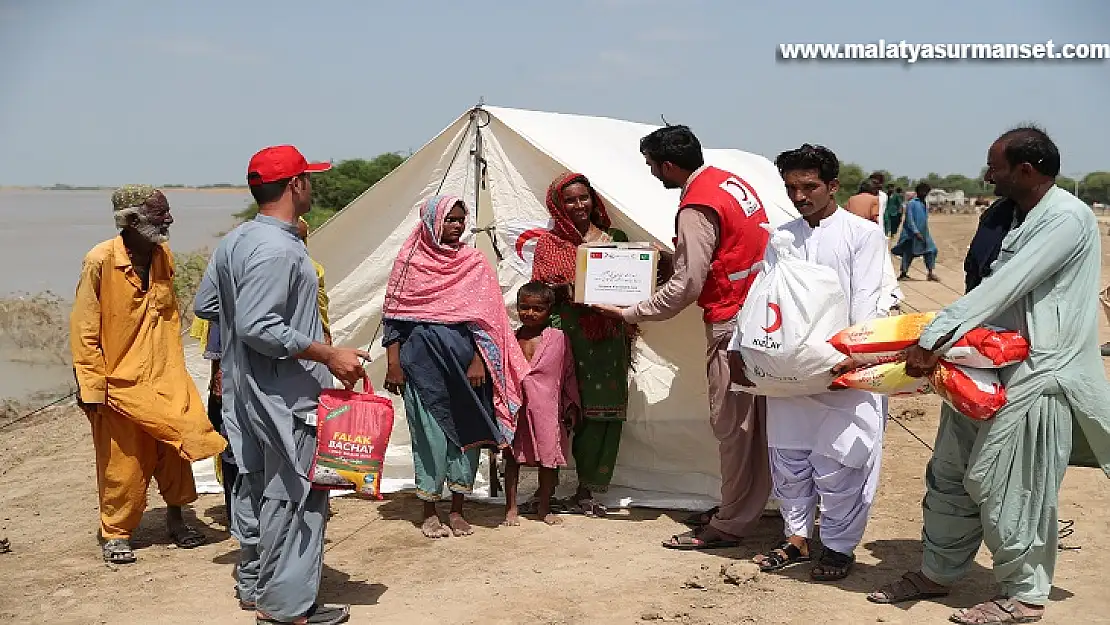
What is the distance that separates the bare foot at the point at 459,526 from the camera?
5.27 m

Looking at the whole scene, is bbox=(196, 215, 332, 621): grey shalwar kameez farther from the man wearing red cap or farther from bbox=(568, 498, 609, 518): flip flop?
bbox=(568, 498, 609, 518): flip flop

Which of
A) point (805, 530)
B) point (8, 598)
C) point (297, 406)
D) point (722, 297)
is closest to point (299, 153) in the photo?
point (297, 406)

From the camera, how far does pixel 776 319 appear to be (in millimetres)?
4191

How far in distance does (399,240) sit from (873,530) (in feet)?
9.54

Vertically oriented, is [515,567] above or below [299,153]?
below

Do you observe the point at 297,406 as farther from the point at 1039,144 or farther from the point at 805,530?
the point at 1039,144

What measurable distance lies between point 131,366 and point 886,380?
10.8 feet

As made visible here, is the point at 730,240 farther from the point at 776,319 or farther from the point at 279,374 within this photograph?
the point at 279,374

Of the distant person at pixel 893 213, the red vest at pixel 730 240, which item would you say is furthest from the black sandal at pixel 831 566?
the distant person at pixel 893 213

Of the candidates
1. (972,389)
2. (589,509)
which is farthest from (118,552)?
(972,389)

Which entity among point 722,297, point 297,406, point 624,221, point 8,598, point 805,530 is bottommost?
point 8,598

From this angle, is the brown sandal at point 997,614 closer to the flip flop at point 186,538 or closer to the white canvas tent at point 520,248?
the white canvas tent at point 520,248

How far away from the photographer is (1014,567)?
3.91 metres

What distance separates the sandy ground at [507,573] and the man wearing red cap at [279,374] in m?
0.39
